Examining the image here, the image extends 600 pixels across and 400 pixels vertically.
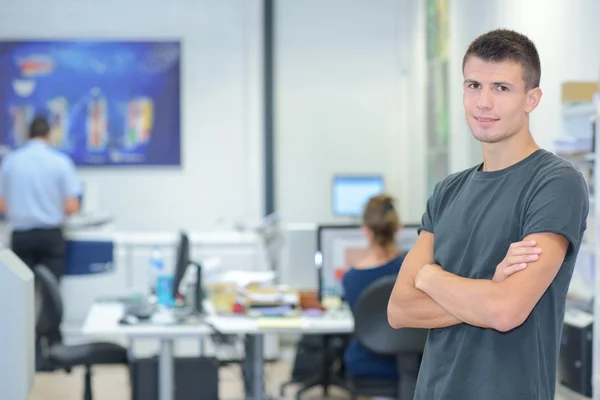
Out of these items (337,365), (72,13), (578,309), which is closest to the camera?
(578,309)

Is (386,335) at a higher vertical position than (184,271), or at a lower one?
lower

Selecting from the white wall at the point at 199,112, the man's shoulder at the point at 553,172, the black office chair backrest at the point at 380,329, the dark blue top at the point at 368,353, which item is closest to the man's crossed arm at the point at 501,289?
the man's shoulder at the point at 553,172

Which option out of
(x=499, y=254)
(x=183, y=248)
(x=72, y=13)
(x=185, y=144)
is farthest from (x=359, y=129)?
(x=499, y=254)

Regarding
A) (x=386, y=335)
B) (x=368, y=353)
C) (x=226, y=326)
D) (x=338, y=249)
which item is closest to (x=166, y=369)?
(x=226, y=326)

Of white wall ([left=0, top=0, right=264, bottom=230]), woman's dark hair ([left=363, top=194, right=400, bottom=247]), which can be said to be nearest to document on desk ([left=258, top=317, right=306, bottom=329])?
woman's dark hair ([left=363, top=194, right=400, bottom=247])

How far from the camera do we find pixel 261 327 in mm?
4141

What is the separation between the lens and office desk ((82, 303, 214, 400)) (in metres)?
4.12

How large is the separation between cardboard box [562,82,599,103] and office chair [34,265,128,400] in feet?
7.92

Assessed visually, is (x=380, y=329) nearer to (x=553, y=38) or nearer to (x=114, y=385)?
(x=553, y=38)

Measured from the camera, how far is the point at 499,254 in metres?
1.86

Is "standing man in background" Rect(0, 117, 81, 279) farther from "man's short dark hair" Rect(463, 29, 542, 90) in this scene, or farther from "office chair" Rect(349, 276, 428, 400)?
"man's short dark hair" Rect(463, 29, 542, 90)

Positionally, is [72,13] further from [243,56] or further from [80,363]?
[80,363]

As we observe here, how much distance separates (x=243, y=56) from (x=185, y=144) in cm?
78

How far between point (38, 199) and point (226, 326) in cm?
236
